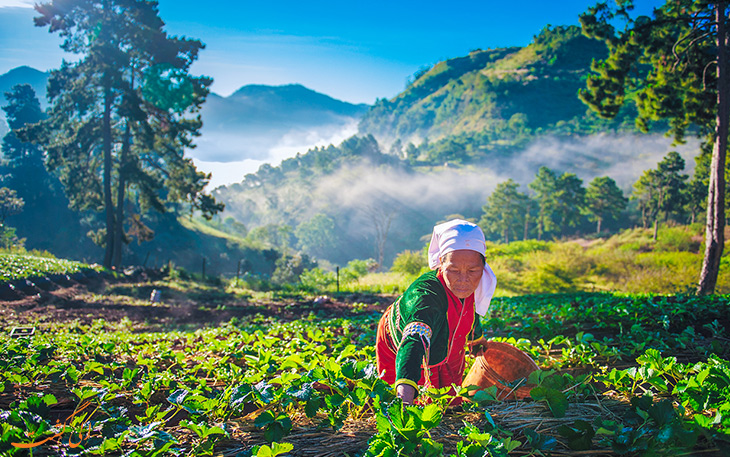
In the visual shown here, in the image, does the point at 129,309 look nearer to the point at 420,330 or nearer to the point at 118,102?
the point at 420,330

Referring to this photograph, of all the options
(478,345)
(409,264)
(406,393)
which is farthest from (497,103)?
(406,393)

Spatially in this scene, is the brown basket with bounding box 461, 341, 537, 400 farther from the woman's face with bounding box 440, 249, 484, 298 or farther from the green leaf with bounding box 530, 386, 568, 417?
the woman's face with bounding box 440, 249, 484, 298

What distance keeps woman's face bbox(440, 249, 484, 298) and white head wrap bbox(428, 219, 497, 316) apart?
32 mm

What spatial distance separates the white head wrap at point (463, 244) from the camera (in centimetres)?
205

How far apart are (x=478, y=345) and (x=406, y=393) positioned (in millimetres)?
858

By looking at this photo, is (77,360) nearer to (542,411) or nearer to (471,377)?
(471,377)

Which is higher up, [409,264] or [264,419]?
[264,419]

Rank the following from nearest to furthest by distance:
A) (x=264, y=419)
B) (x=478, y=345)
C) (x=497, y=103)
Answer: (x=264, y=419) < (x=478, y=345) < (x=497, y=103)

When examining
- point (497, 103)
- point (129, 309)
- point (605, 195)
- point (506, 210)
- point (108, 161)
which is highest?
point (497, 103)

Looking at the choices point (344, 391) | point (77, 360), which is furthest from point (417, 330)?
point (77, 360)

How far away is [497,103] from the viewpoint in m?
112

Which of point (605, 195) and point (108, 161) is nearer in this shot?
point (108, 161)

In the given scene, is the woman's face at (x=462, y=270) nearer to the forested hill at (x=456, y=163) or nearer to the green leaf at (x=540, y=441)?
the green leaf at (x=540, y=441)

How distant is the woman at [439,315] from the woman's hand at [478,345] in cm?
13
